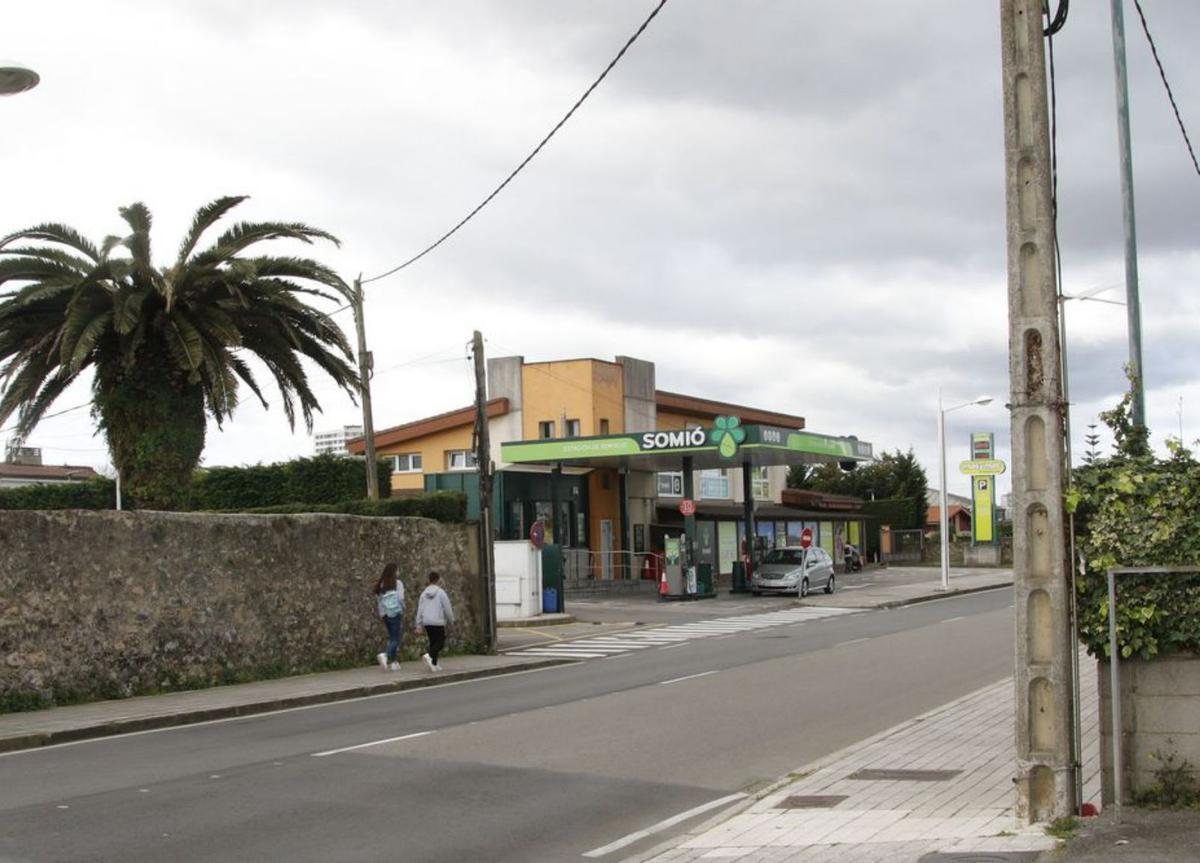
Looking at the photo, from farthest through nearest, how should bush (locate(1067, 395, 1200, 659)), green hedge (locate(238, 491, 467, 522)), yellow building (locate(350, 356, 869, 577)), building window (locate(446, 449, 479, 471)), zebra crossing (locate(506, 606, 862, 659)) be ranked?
building window (locate(446, 449, 479, 471)) < yellow building (locate(350, 356, 869, 577)) < green hedge (locate(238, 491, 467, 522)) < zebra crossing (locate(506, 606, 862, 659)) < bush (locate(1067, 395, 1200, 659))

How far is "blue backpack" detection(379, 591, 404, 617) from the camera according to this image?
20594 millimetres

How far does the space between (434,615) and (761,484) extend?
4515 cm

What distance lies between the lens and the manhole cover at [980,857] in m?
6.83

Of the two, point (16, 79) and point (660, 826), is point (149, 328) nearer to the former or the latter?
point (16, 79)

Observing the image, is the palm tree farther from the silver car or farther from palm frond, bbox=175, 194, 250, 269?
the silver car

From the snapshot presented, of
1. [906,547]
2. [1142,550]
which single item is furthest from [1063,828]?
[906,547]

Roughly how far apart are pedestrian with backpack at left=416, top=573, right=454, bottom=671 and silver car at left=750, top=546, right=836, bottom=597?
23567 millimetres

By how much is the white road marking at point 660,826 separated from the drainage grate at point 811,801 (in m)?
0.55

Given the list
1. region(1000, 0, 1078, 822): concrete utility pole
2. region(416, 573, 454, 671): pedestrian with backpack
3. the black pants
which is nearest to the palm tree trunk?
region(416, 573, 454, 671): pedestrian with backpack

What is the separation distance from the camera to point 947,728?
518 inches

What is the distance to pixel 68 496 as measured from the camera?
34906 mm

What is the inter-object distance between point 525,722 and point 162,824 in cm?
612

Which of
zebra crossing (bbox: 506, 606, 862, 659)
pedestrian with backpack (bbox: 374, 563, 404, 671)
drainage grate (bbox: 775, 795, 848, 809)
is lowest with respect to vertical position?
zebra crossing (bbox: 506, 606, 862, 659)

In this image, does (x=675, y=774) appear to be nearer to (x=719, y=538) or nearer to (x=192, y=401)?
(x=192, y=401)
